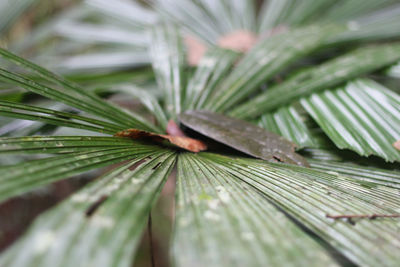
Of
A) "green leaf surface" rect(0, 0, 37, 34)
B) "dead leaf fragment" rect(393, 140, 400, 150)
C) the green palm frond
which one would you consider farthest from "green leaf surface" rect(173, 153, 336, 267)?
"green leaf surface" rect(0, 0, 37, 34)

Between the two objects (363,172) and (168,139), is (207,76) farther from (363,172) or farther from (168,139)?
(363,172)

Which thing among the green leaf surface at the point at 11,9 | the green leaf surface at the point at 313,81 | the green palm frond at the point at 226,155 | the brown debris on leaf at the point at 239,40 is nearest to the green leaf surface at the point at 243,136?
the green palm frond at the point at 226,155

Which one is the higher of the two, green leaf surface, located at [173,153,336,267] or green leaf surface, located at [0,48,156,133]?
green leaf surface, located at [0,48,156,133]

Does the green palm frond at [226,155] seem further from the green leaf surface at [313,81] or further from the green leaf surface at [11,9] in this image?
the green leaf surface at [11,9]

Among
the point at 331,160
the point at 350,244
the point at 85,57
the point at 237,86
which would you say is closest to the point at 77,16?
the point at 85,57

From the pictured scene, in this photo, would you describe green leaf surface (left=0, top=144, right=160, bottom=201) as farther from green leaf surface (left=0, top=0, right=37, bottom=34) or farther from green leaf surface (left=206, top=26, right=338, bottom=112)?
green leaf surface (left=0, top=0, right=37, bottom=34)
